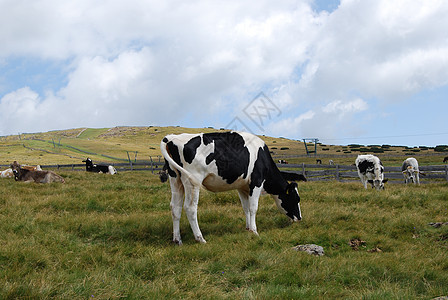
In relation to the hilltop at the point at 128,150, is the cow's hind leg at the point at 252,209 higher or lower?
lower

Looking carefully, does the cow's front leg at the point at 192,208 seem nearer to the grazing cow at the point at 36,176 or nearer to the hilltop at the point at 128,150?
the grazing cow at the point at 36,176

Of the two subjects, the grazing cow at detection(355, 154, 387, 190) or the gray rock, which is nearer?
the gray rock

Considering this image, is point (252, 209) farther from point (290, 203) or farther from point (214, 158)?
point (214, 158)

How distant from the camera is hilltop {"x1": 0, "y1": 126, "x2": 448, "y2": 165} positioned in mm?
47775

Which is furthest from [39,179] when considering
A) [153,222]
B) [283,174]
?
[283,174]

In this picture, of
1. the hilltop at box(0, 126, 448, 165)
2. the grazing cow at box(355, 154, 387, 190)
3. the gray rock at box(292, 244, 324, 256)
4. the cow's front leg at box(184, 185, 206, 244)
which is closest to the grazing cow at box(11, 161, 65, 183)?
the cow's front leg at box(184, 185, 206, 244)

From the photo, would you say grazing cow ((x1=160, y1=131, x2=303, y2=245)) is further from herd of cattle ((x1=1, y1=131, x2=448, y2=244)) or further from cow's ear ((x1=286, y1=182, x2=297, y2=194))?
cow's ear ((x1=286, y1=182, x2=297, y2=194))

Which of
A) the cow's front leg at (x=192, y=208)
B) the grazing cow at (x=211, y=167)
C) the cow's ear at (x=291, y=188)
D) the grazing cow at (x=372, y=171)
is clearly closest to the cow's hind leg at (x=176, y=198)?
the grazing cow at (x=211, y=167)

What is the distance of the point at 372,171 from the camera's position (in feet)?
58.5

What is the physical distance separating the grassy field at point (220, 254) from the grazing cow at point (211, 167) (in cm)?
65

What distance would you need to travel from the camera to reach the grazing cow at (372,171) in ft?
56.9

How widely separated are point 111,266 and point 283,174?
568cm

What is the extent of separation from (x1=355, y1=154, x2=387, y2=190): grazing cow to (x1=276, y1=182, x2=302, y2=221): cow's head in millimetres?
10092

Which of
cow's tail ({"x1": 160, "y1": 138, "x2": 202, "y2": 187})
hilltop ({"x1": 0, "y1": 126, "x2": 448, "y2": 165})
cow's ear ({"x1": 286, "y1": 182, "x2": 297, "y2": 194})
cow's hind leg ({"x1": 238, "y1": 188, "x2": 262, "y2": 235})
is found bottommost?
cow's hind leg ({"x1": 238, "y1": 188, "x2": 262, "y2": 235})
